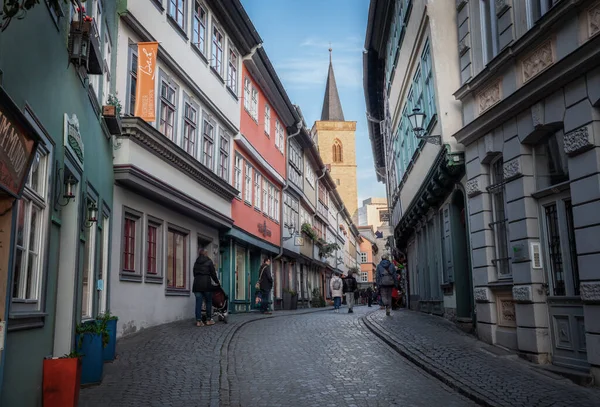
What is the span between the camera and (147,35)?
14688 millimetres

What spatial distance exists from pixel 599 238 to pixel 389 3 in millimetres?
15615

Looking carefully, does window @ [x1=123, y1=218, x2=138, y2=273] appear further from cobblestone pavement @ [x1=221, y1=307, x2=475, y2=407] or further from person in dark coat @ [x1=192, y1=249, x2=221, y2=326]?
cobblestone pavement @ [x1=221, y1=307, x2=475, y2=407]

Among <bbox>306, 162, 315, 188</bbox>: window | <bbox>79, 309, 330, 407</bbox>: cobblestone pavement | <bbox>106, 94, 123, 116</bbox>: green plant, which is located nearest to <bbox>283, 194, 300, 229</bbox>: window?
<bbox>306, 162, 315, 188</bbox>: window

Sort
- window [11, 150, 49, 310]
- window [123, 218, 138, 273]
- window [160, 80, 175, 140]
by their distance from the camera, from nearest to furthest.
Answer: window [11, 150, 49, 310] → window [123, 218, 138, 273] → window [160, 80, 175, 140]

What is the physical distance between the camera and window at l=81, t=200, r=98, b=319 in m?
10.7

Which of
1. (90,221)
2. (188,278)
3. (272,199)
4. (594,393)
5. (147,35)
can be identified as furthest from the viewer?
(272,199)

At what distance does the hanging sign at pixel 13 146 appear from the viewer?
4.88m

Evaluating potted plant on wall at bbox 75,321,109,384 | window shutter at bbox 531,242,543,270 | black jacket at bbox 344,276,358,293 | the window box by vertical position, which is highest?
the window box

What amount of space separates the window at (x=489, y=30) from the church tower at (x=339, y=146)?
77.3m

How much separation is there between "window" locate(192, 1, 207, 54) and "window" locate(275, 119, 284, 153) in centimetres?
1064

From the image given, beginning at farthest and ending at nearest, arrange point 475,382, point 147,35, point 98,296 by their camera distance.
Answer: point 147,35 → point 98,296 → point 475,382

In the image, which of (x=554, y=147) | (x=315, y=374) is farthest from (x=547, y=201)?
(x=315, y=374)

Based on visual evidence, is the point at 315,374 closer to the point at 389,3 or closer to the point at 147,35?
the point at 147,35

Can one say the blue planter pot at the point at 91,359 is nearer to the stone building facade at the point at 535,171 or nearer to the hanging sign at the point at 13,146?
the hanging sign at the point at 13,146
